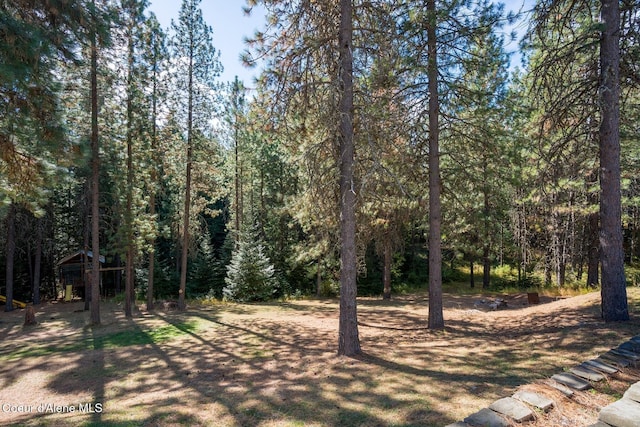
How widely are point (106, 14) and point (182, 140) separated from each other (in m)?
9.89

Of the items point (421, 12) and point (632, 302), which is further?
point (632, 302)

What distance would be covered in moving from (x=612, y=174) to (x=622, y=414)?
526 cm

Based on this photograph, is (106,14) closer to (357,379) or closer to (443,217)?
(357,379)

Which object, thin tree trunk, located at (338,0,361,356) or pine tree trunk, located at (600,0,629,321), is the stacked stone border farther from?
thin tree trunk, located at (338,0,361,356)

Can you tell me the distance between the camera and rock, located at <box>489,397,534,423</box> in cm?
344

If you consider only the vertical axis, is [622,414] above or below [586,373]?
above

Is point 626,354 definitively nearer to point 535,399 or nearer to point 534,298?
point 535,399

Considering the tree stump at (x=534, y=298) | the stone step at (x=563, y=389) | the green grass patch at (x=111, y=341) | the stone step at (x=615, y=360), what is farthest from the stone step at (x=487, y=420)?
the tree stump at (x=534, y=298)

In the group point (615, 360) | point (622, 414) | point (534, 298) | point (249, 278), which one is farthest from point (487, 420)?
point (249, 278)

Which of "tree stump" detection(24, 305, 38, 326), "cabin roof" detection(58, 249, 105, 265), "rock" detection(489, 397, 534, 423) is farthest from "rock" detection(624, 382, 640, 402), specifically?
"cabin roof" detection(58, 249, 105, 265)

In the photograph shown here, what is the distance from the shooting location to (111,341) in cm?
998

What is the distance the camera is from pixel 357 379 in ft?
17.6

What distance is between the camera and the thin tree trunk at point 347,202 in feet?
21.1

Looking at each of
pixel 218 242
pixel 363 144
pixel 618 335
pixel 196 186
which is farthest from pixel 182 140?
pixel 218 242
